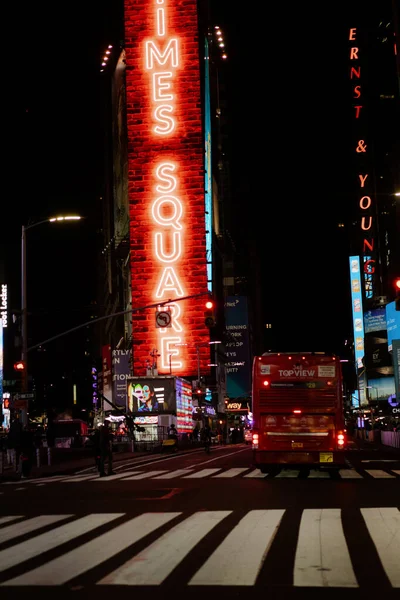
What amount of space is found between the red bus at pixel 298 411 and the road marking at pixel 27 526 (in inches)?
406

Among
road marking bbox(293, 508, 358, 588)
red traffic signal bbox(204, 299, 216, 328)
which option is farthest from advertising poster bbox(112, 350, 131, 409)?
road marking bbox(293, 508, 358, 588)

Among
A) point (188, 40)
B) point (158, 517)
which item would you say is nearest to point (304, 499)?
point (158, 517)

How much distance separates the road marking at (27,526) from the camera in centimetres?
1248

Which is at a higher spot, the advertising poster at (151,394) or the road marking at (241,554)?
the advertising poster at (151,394)

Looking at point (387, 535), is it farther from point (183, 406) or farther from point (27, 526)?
point (183, 406)

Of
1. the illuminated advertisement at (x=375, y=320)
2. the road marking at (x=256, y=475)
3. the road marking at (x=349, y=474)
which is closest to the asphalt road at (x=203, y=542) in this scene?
the road marking at (x=349, y=474)

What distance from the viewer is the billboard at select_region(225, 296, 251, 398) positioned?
495 feet

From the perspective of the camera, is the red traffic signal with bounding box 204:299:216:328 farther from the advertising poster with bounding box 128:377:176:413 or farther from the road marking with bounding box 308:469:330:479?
the advertising poster with bounding box 128:377:176:413

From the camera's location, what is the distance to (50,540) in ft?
38.9

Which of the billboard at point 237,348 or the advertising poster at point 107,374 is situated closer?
the advertising poster at point 107,374

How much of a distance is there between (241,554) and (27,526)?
15.7 feet

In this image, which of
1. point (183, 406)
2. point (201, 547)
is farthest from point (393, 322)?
point (201, 547)

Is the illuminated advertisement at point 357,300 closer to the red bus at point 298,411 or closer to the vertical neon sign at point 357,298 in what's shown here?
the vertical neon sign at point 357,298

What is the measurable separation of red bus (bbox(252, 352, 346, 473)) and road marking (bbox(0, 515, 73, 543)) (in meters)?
10.3
